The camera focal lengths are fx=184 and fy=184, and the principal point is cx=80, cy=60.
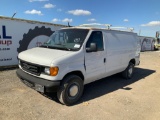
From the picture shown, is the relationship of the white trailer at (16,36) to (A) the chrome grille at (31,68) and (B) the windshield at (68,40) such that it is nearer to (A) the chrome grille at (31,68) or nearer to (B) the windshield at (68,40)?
(B) the windshield at (68,40)

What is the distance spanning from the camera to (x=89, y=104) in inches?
218

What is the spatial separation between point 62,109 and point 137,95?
116 inches

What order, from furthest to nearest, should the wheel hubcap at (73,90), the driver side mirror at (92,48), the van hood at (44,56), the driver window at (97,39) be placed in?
the driver window at (97,39), the driver side mirror at (92,48), the wheel hubcap at (73,90), the van hood at (44,56)

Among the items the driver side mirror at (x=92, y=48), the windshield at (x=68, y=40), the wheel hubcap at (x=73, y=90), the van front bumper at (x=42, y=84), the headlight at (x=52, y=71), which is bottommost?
the wheel hubcap at (x=73, y=90)

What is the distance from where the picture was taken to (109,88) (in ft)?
23.8

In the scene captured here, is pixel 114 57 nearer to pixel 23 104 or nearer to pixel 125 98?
pixel 125 98

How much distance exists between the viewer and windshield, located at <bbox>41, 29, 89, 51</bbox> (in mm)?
Answer: 5614

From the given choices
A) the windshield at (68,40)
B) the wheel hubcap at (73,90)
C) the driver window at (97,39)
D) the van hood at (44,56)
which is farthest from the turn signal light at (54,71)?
the driver window at (97,39)

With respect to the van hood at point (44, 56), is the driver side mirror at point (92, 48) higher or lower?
higher

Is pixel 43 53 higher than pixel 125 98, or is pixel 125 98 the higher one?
pixel 43 53

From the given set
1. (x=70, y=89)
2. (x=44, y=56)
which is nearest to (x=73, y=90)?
(x=70, y=89)

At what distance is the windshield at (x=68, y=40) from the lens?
5614mm

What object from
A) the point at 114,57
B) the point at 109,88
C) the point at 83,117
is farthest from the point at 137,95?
the point at 83,117

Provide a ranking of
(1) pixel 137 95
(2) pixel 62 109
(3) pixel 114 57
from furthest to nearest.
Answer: (3) pixel 114 57 → (1) pixel 137 95 → (2) pixel 62 109
